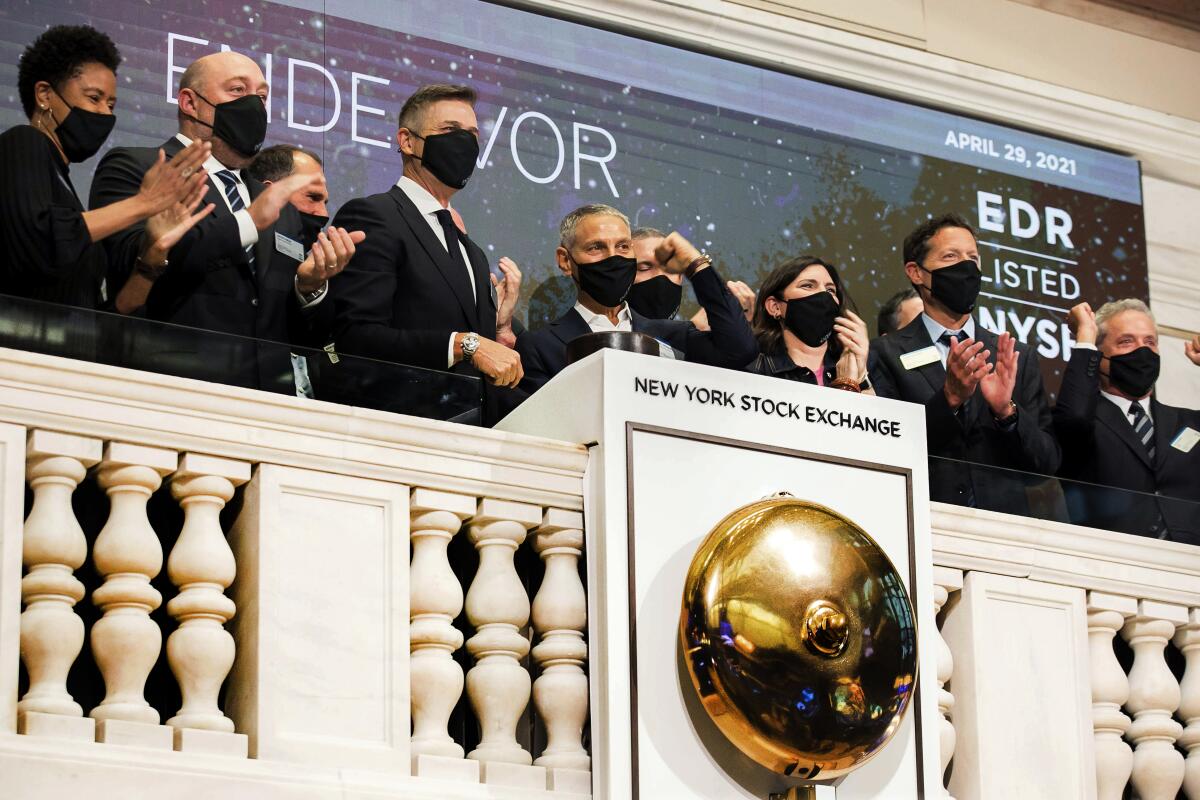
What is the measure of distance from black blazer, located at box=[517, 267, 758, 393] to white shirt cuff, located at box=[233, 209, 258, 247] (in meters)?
0.78

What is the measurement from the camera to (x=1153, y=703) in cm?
464

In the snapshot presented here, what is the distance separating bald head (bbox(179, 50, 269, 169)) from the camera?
490 centimetres

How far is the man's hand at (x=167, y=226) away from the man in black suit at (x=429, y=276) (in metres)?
0.49

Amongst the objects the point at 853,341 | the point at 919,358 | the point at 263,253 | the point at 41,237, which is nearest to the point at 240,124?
the point at 263,253

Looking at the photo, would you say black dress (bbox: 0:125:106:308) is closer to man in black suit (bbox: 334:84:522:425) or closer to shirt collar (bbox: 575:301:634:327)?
man in black suit (bbox: 334:84:522:425)

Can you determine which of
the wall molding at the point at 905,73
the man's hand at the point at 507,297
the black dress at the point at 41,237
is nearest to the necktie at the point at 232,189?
the black dress at the point at 41,237

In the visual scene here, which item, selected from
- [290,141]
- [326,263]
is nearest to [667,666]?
[326,263]

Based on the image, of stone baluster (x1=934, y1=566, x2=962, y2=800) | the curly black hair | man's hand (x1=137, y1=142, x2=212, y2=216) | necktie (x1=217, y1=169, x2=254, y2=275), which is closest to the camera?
man's hand (x1=137, y1=142, x2=212, y2=216)

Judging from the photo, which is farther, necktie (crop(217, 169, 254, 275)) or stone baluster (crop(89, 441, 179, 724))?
necktie (crop(217, 169, 254, 275))

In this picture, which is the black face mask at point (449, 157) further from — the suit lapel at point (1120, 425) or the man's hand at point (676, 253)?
the suit lapel at point (1120, 425)

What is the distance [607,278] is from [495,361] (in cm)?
86

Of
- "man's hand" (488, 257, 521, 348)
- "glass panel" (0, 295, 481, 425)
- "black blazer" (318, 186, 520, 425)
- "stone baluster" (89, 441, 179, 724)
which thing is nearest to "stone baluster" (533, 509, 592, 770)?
"glass panel" (0, 295, 481, 425)

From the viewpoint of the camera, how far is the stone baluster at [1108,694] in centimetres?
454

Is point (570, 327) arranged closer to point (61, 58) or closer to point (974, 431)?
point (974, 431)
